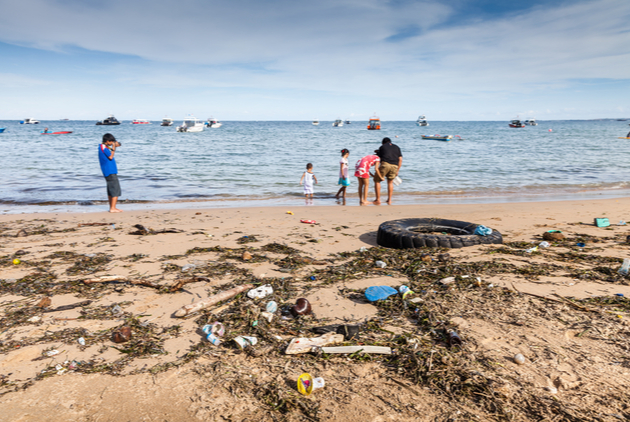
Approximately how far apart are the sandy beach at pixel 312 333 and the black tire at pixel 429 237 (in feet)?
0.60

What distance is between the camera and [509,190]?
14.1 m

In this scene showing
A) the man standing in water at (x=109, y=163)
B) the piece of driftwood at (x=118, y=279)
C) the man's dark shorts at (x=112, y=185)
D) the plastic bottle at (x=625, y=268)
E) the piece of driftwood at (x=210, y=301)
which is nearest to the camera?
the piece of driftwood at (x=210, y=301)

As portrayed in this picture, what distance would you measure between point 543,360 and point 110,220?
822cm

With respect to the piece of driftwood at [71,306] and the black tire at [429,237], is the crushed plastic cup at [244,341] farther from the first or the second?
the black tire at [429,237]

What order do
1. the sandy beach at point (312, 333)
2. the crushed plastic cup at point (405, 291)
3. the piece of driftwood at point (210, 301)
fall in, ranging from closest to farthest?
the sandy beach at point (312, 333) < the piece of driftwood at point (210, 301) < the crushed plastic cup at point (405, 291)

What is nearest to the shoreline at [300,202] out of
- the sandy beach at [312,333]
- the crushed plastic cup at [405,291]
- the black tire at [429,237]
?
the black tire at [429,237]

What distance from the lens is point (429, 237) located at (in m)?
5.48

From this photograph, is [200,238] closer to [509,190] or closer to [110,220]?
[110,220]

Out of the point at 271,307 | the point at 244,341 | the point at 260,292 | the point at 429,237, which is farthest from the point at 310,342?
the point at 429,237

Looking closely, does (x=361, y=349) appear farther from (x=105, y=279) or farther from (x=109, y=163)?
(x=109, y=163)

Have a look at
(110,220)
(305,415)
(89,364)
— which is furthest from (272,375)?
(110,220)

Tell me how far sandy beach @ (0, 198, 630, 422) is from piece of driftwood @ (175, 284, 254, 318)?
0.21 ft

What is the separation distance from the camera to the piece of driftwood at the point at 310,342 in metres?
2.82

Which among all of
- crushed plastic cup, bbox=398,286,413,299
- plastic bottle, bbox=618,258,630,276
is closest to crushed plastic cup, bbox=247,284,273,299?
crushed plastic cup, bbox=398,286,413,299
